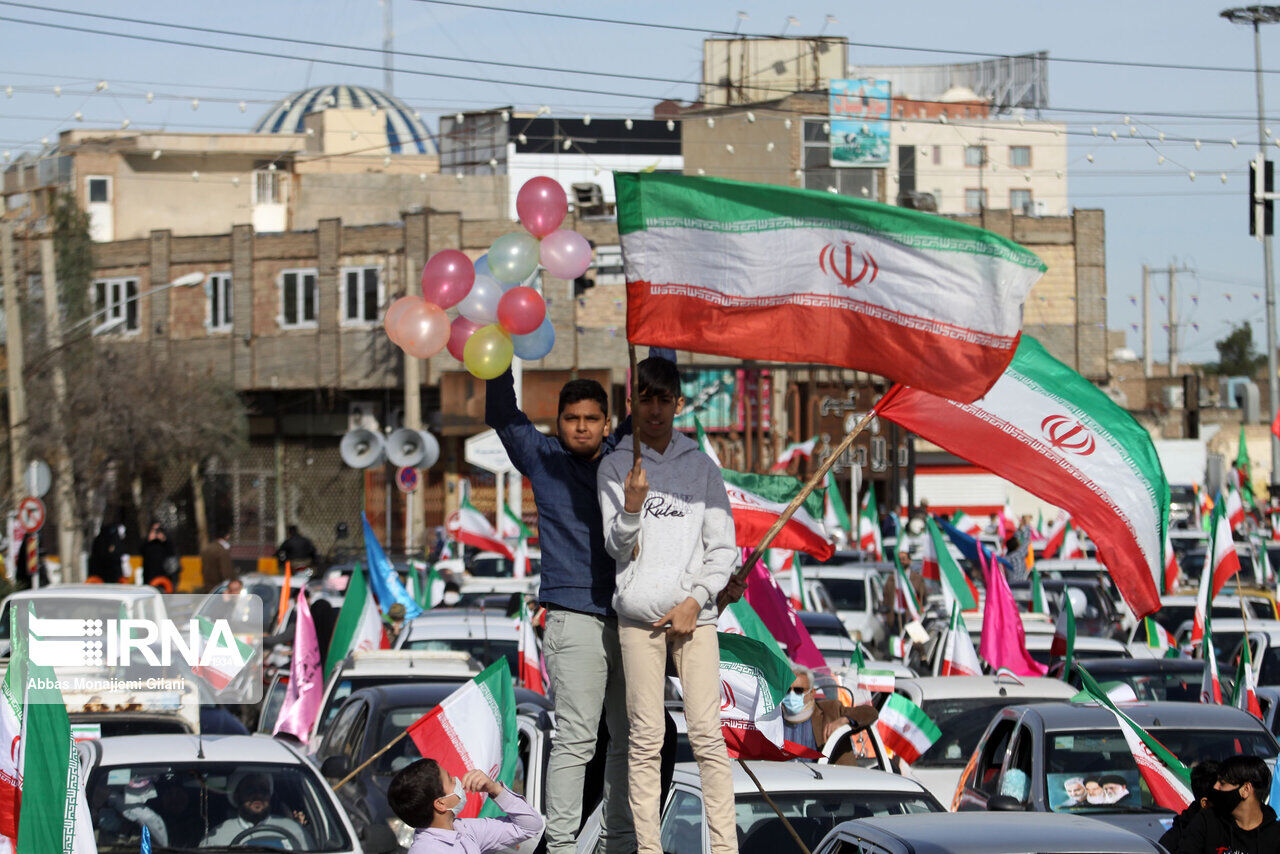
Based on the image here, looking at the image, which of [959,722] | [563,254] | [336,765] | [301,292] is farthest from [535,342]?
[301,292]

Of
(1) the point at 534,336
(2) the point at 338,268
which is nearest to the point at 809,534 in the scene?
(1) the point at 534,336

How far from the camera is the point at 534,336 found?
24.4ft

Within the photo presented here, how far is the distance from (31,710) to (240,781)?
7.80ft

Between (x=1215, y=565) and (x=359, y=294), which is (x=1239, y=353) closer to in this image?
(x=359, y=294)

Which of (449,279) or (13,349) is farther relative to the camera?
(13,349)

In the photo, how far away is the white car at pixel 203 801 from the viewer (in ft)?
29.4

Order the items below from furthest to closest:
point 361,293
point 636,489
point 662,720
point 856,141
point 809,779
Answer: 1. point 856,141
2. point 361,293
3. point 809,779
4. point 662,720
5. point 636,489

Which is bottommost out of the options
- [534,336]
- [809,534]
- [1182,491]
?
[1182,491]

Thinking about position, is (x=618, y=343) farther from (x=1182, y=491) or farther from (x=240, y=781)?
(x=240, y=781)

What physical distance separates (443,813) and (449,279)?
207 cm

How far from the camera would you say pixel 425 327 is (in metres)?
7.46

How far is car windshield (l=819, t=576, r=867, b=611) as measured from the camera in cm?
2431

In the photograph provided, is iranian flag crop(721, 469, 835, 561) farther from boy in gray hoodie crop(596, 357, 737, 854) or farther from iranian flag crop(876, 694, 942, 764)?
boy in gray hoodie crop(596, 357, 737, 854)

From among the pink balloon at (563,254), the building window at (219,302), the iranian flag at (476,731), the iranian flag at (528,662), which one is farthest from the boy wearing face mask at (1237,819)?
the building window at (219,302)
